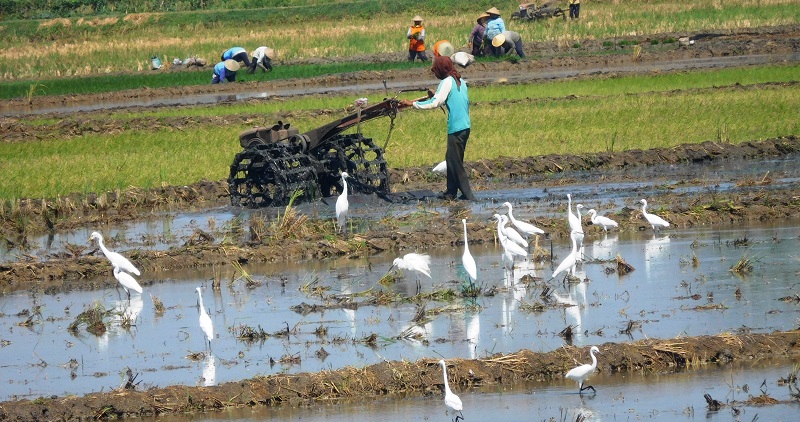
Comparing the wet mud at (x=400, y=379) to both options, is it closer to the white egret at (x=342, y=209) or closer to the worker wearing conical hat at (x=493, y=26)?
the white egret at (x=342, y=209)

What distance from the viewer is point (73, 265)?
12.7 meters

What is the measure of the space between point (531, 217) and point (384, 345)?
5523 millimetres

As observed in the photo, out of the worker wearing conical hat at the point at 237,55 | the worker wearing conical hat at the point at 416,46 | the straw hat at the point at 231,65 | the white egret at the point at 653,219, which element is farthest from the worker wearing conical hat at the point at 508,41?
the white egret at the point at 653,219

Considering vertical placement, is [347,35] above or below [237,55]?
below


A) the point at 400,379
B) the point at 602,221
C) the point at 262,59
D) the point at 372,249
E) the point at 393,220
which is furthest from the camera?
the point at 262,59

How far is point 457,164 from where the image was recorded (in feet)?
49.9

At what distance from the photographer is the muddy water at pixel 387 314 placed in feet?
29.3

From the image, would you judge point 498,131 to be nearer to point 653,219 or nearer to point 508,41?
point 653,219

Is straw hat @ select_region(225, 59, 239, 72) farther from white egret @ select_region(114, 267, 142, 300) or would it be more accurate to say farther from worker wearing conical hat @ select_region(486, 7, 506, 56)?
white egret @ select_region(114, 267, 142, 300)

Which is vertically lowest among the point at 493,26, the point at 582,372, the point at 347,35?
the point at 347,35

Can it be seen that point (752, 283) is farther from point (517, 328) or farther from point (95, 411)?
point (95, 411)

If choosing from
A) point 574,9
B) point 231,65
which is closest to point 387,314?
point 231,65

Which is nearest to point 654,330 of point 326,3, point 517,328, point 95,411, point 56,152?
point 517,328

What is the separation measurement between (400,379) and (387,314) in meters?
2.33
